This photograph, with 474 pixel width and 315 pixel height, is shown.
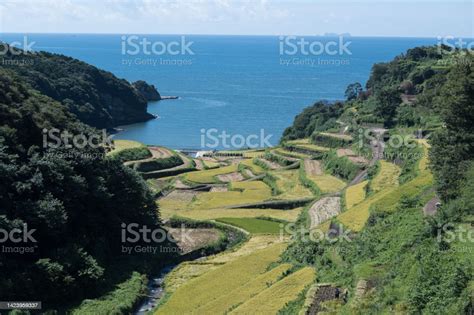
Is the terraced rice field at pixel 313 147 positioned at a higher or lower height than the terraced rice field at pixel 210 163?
higher

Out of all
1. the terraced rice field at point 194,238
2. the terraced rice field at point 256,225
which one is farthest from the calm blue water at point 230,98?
the terraced rice field at point 194,238

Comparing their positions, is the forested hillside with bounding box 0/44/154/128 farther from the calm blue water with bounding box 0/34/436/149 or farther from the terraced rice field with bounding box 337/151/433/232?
the terraced rice field with bounding box 337/151/433/232

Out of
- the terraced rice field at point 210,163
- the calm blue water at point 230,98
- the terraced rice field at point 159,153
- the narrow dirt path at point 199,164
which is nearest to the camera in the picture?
the terraced rice field at point 159,153

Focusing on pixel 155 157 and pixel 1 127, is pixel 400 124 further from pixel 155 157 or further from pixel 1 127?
pixel 1 127

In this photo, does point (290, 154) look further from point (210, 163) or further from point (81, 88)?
point (81, 88)

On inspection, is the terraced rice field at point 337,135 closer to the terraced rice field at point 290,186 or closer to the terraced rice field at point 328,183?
the terraced rice field at point 290,186

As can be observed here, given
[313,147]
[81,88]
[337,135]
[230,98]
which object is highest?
[81,88]

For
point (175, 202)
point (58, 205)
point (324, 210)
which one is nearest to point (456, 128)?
point (324, 210)
